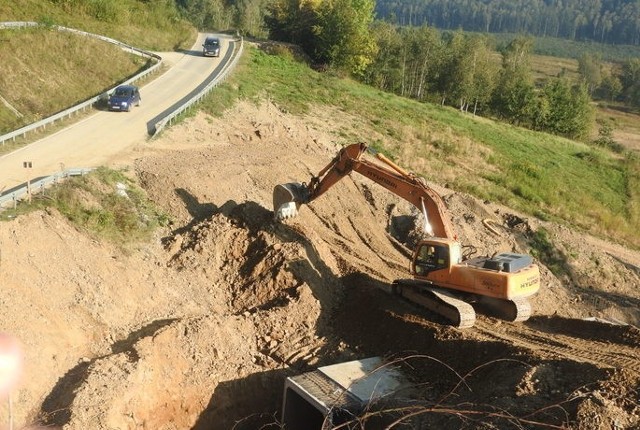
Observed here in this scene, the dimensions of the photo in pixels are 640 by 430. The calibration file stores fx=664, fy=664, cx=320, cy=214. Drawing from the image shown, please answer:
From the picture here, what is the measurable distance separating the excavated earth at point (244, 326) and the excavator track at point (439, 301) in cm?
30

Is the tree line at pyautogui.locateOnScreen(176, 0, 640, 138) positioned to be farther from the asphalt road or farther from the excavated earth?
the excavated earth

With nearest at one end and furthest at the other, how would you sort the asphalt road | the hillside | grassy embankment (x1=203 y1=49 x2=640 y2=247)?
1. the hillside
2. the asphalt road
3. grassy embankment (x1=203 y1=49 x2=640 y2=247)

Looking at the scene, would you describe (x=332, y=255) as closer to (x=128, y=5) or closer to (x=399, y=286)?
(x=399, y=286)

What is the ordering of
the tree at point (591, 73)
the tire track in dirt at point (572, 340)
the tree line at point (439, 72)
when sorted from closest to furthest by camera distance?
the tire track in dirt at point (572, 340) < the tree line at point (439, 72) < the tree at point (591, 73)

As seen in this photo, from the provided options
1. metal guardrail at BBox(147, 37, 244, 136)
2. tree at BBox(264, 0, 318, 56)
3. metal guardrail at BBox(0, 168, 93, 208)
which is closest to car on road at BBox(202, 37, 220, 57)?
metal guardrail at BBox(147, 37, 244, 136)

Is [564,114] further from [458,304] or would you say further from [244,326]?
[244,326]

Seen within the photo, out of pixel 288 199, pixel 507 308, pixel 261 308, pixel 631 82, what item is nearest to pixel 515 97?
pixel 288 199

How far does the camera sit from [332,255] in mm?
21719

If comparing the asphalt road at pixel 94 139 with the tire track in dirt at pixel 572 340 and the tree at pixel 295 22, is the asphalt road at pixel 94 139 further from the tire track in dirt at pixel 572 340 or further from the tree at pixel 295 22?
the tree at pixel 295 22

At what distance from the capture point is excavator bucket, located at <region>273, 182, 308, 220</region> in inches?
827

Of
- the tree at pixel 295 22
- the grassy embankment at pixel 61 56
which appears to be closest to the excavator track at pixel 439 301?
the grassy embankment at pixel 61 56

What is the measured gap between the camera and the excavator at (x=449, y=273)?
688 inches

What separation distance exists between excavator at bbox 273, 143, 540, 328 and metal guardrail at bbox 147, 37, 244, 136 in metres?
10.6

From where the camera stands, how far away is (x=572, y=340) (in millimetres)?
18469
